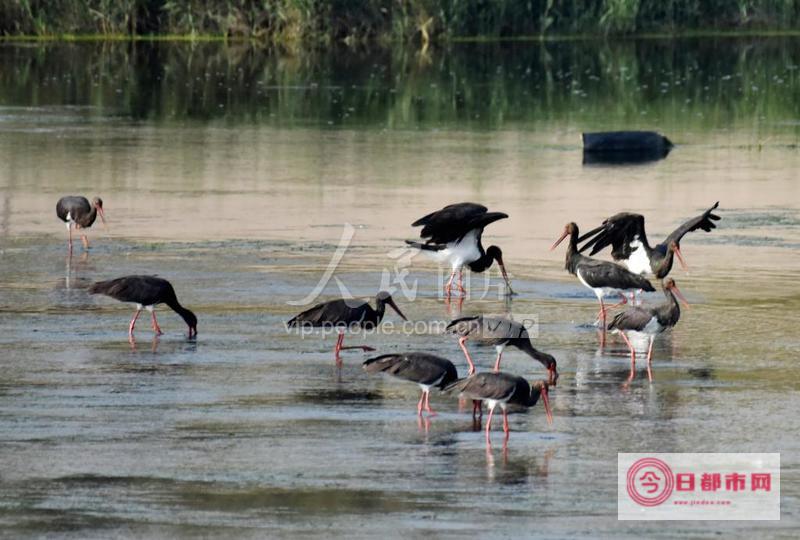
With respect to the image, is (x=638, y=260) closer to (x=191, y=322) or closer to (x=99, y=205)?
(x=191, y=322)

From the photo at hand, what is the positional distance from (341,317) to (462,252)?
3651mm

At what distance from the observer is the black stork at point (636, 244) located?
54.8 ft

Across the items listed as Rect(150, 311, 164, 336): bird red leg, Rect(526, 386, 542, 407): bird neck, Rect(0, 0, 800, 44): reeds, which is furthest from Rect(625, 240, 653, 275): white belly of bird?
Rect(0, 0, 800, 44): reeds

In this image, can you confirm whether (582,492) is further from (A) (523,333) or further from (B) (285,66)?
(B) (285,66)

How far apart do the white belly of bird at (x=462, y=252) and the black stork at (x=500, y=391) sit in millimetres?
5712

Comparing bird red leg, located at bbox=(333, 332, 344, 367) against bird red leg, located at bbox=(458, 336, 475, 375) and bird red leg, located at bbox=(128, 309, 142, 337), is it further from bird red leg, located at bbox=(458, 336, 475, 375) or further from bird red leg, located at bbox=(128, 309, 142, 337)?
bird red leg, located at bbox=(128, 309, 142, 337)

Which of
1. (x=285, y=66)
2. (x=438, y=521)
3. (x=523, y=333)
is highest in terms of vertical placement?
(x=285, y=66)

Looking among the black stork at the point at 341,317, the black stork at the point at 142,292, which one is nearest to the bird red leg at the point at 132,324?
the black stork at the point at 142,292

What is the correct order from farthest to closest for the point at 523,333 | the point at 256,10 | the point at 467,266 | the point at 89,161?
the point at 256,10 < the point at 89,161 < the point at 467,266 < the point at 523,333

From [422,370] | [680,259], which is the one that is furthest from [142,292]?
[680,259]

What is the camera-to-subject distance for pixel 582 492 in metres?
10.2

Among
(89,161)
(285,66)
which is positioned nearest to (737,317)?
(89,161)

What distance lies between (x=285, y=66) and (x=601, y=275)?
32682mm

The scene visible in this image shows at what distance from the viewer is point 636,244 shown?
17078 mm
